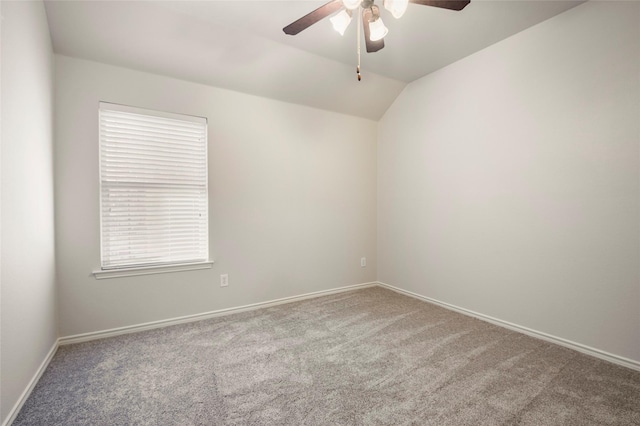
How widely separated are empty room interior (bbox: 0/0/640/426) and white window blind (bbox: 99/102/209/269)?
19 mm

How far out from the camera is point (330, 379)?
1890 millimetres

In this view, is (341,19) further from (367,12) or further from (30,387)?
(30,387)

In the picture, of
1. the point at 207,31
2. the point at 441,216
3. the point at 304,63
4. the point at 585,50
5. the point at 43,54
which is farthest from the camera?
the point at 441,216

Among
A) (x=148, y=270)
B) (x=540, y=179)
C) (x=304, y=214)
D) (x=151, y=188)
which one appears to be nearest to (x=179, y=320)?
(x=148, y=270)

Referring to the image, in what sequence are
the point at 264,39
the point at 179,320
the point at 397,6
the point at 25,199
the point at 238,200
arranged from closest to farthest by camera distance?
the point at 397,6, the point at 25,199, the point at 264,39, the point at 179,320, the point at 238,200

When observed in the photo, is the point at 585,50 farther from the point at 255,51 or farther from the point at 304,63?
the point at 255,51

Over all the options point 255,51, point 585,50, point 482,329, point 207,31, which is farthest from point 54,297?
point 585,50

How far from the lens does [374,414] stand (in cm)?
156

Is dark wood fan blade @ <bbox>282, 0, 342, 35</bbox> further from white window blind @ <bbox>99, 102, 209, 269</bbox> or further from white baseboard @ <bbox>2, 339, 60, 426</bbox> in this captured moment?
white baseboard @ <bbox>2, 339, 60, 426</bbox>

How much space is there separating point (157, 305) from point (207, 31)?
2.50m

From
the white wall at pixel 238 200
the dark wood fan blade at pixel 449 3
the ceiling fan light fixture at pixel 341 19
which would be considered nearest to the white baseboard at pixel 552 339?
the white wall at pixel 238 200

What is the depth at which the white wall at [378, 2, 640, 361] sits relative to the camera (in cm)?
206

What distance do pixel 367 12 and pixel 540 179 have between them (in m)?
1.99

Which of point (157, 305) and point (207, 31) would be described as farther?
point (157, 305)
